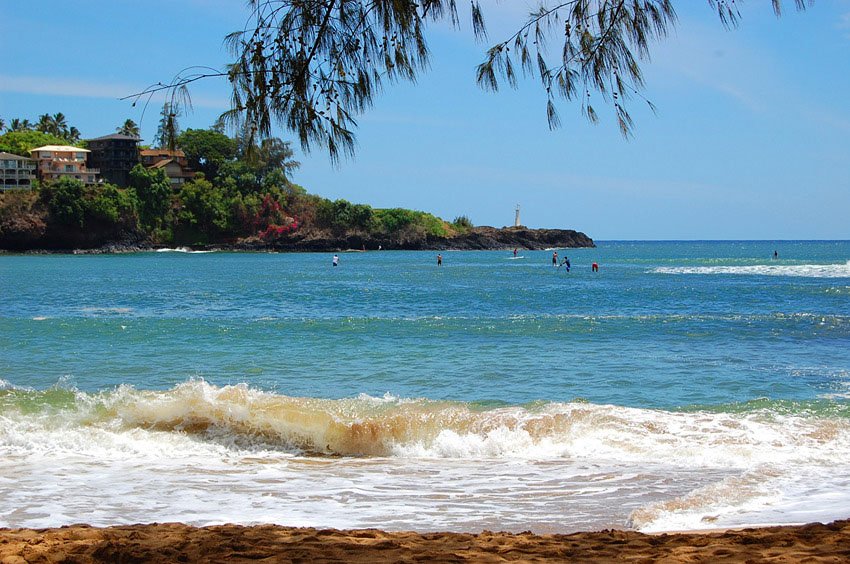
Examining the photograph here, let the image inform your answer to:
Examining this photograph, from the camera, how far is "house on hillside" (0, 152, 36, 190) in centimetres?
11375

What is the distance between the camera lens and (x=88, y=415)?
37.0 ft

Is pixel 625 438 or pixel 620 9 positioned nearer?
pixel 620 9

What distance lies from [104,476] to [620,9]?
681 cm

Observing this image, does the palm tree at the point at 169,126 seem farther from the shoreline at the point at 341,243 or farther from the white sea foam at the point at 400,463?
the shoreline at the point at 341,243

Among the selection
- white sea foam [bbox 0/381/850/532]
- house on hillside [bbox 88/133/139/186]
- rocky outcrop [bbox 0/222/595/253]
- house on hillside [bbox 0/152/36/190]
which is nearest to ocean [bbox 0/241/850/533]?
white sea foam [bbox 0/381/850/532]

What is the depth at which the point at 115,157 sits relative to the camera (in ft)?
387

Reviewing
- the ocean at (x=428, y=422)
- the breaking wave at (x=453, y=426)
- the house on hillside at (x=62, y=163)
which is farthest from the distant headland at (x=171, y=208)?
the breaking wave at (x=453, y=426)

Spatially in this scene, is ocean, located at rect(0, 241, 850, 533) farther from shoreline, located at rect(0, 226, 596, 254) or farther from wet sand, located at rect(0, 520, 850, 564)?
shoreline, located at rect(0, 226, 596, 254)

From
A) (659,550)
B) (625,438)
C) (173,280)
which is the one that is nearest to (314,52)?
(659,550)

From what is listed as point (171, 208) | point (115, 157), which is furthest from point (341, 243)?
point (115, 157)

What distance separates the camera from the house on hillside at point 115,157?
118 metres

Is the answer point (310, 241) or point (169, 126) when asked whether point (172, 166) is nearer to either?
point (310, 241)

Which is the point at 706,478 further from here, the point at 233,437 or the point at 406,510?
the point at 233,437

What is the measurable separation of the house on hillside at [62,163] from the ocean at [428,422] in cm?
10030
